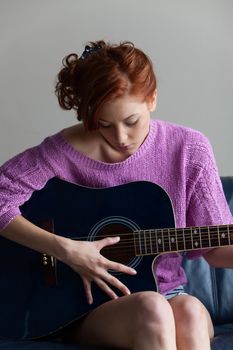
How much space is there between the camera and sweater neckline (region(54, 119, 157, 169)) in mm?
1478

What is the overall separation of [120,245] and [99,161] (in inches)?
8.5

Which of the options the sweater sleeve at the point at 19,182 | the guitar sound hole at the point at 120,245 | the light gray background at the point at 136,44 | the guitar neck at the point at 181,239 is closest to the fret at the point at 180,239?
the guitar neck at the point at 181,239

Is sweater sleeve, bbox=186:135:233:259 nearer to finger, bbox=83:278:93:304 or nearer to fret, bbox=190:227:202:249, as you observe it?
fret, bbox=190:227:202:249

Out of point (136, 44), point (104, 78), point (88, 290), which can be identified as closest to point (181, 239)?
point (88, 290)

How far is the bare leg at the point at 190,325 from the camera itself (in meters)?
1.23

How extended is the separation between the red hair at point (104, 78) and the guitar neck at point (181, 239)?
281 mm

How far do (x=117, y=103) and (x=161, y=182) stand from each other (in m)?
0.26

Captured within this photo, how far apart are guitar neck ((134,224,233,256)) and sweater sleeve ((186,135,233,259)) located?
101 millimetres

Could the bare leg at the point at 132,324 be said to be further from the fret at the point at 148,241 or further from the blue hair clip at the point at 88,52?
the blue hair clip at the point at 88,52

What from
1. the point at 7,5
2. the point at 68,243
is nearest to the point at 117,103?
the point at 68,243

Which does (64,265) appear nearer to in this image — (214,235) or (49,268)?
(49,268)

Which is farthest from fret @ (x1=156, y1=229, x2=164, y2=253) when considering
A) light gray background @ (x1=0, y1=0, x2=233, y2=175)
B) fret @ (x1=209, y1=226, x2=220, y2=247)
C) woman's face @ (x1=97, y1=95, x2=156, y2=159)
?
light gray background @ (x1=0, y1=0, x2=233, y2=175)

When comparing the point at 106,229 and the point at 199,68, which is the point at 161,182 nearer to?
the point at 106,229

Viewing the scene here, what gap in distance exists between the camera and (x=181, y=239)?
1369mm
